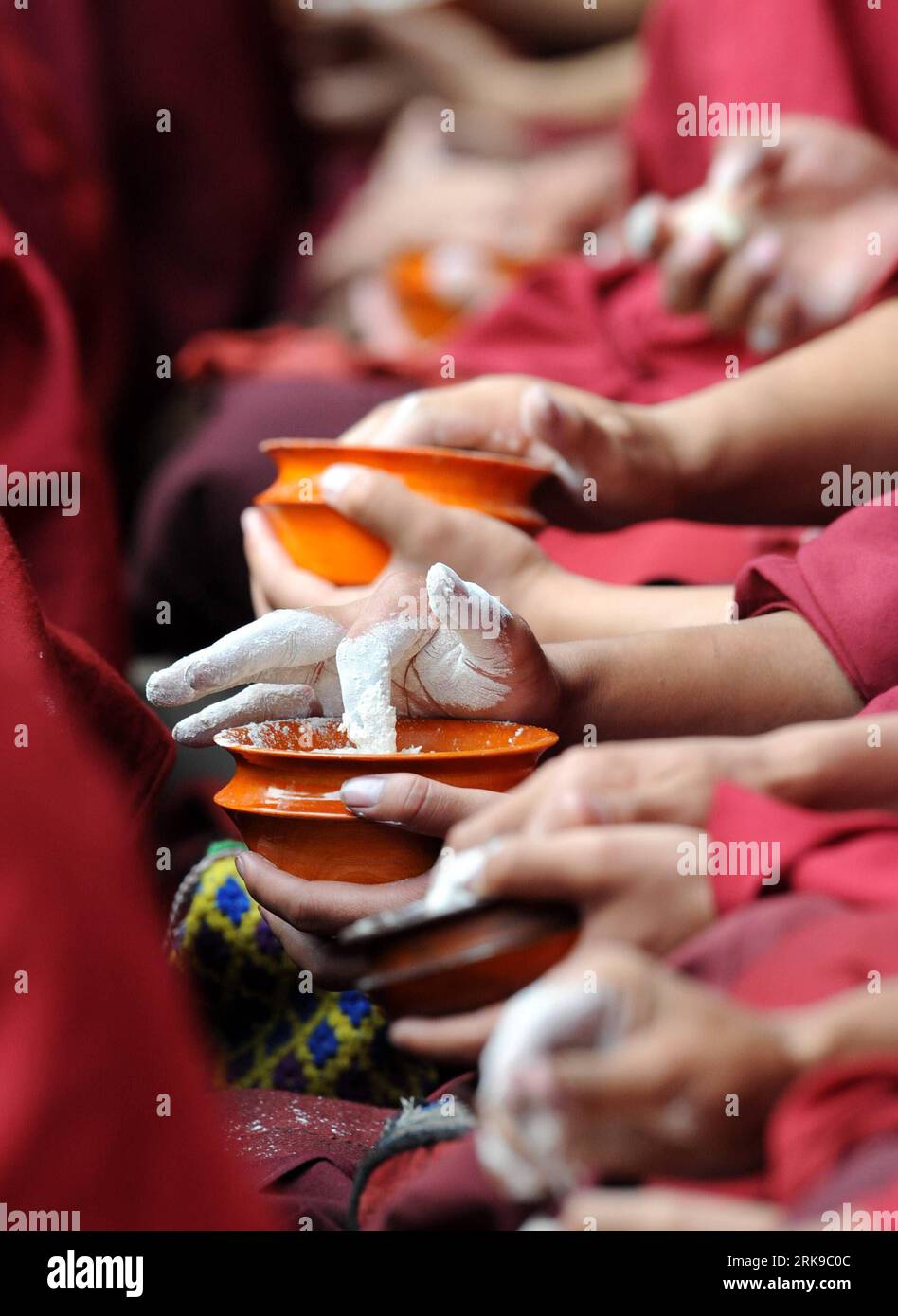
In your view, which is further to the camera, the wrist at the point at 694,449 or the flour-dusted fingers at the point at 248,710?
the wrist at the point at 694,449

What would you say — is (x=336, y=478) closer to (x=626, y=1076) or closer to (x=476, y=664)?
(x=476, y=664)

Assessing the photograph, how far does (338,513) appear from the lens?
0.75 meters

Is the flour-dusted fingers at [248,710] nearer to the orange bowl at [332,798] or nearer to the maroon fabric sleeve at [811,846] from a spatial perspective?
the orange bowl at [332,798]

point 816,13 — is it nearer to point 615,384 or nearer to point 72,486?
point 615,384

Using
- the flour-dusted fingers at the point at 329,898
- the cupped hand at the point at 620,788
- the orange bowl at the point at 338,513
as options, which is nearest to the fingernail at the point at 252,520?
the orange bowl at the point at 338,513

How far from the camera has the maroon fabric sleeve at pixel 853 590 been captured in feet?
2.15

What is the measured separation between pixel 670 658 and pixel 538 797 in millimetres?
255

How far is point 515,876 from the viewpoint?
1.34ft

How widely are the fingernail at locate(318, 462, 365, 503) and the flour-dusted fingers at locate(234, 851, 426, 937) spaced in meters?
0.23

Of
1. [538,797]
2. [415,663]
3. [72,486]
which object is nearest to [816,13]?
[72,486]

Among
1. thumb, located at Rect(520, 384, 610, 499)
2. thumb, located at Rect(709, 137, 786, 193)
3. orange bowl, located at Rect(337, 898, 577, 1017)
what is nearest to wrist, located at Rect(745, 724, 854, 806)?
orange bowl, located at Rect(337, 898, 577, 1017)

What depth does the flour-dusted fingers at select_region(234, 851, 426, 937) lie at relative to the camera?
0.58 meters

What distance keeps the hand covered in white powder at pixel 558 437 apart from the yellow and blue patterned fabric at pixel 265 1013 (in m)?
0.28
